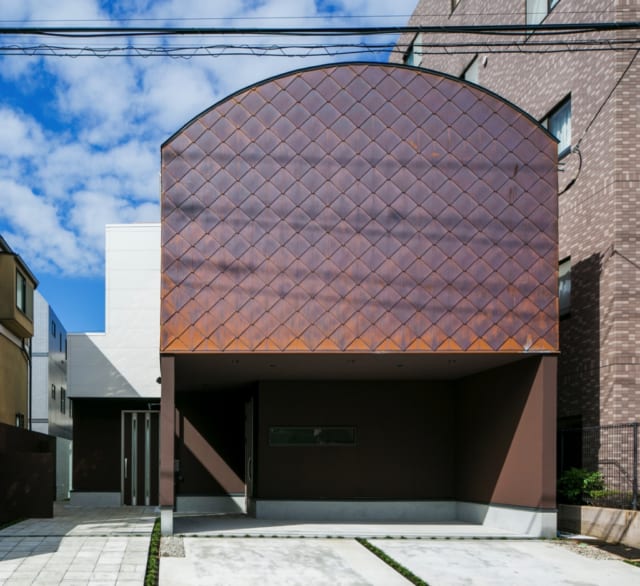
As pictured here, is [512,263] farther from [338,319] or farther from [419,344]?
[338,319]

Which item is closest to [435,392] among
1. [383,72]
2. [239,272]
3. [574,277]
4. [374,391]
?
[374,391]

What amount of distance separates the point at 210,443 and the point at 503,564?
10.2 meters

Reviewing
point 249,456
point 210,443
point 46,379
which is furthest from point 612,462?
point 46,379

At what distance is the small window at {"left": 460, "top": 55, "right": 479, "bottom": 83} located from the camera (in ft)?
76.1

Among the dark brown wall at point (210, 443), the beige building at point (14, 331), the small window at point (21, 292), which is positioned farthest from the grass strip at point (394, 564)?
the small window at point (21, 292)

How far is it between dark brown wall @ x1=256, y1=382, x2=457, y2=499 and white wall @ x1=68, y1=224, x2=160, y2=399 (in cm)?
536

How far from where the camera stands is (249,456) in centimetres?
1902

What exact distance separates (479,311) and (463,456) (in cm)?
419

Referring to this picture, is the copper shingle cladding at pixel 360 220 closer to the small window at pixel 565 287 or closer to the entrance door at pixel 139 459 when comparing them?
the small window at pixel 565 287

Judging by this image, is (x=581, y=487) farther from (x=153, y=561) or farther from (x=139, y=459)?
(x=139, y=459)

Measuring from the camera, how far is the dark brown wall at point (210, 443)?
66.1ft

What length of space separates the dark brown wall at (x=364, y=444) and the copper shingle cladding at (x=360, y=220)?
12.4 ft

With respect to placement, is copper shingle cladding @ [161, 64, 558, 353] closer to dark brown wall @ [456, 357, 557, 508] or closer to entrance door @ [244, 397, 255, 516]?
dark brown wall @ [456, 357, 557, 508]

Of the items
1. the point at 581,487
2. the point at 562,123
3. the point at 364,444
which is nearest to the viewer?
the point at 581,487
